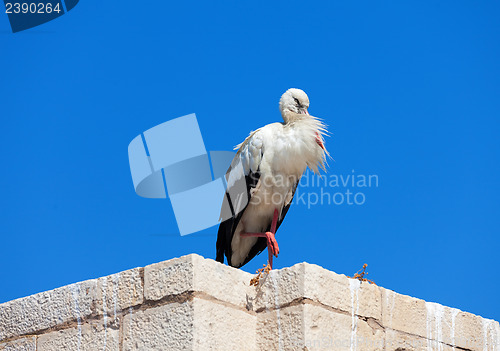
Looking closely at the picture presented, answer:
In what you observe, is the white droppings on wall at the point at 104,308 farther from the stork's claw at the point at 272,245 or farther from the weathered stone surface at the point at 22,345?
the stork's claw at the point at 272,245

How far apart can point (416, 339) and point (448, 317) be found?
34 cm

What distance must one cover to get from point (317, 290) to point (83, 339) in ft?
4.53

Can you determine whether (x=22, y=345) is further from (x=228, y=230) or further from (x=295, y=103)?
(x=295, y=103)

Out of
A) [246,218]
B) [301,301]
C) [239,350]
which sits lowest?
[239,350]

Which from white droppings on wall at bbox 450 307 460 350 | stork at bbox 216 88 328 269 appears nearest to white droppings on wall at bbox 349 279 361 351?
white droppings on wall at bbox 450 307 460 350

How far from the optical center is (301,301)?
12.9 ft

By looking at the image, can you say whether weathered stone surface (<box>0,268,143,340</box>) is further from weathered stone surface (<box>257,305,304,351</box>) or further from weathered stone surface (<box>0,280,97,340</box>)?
weathered stone surface (<box>257,305,304,351</box>)

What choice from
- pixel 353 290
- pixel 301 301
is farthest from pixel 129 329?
pixel 353 290

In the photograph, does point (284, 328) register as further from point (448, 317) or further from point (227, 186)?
point (227, 186)

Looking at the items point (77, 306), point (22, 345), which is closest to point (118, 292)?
point (77, 306)

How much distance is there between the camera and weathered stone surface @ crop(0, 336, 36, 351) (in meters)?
4.38

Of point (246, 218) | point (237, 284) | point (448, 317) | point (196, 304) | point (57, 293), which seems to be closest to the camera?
point (196, 304)

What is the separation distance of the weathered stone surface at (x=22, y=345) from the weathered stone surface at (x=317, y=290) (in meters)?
1.40

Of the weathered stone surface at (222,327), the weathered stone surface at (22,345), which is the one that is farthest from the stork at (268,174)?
the weathered stone surface at (22,345)
